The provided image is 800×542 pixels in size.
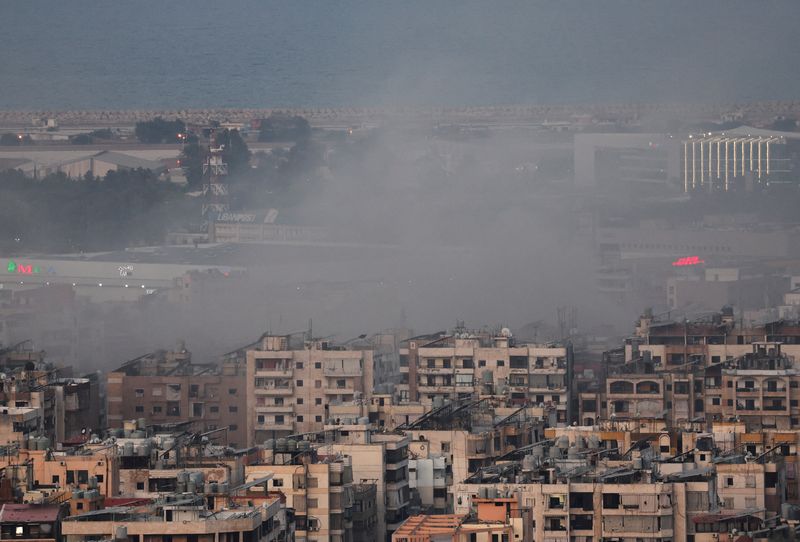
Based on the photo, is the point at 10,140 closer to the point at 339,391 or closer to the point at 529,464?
the point at 339,391

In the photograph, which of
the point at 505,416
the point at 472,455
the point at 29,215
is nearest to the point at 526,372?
the point at 505,416

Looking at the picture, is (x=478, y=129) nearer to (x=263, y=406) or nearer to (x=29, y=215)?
(x=29, y=215)

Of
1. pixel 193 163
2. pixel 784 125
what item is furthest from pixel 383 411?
pixel 784 125

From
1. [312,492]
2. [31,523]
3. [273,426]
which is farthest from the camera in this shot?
[273,426]

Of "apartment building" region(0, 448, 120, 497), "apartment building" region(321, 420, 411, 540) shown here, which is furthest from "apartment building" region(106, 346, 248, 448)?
"apartment building" region(0, 448, 120, 497)

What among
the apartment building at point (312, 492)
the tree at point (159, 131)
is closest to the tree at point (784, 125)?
the tree at point (159, 131)
